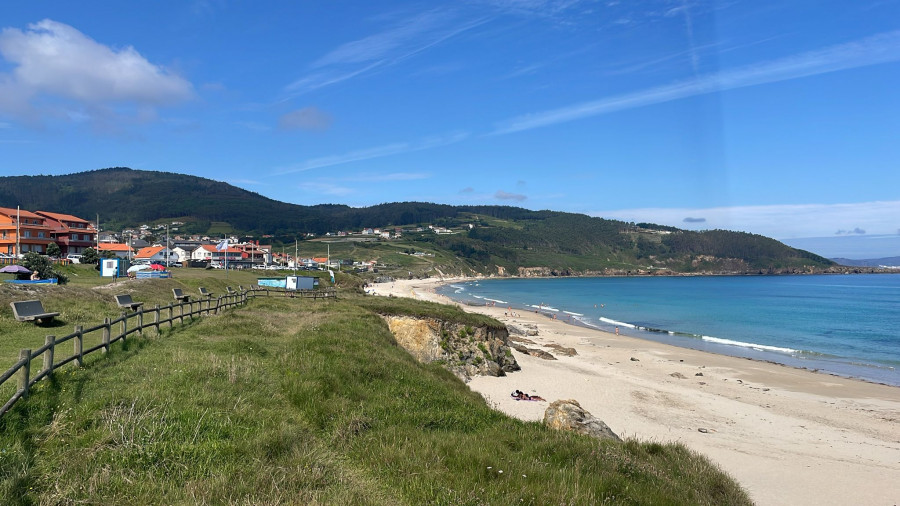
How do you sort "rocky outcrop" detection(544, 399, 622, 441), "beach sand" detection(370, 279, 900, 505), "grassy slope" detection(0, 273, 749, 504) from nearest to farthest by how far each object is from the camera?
1. "grassy slope" detection(0, 273, 749, 504)
2. "rocky outcrop" detection(544, 399, 622, 441)
3. "beach sand" detection(370, 279, 900, 505)

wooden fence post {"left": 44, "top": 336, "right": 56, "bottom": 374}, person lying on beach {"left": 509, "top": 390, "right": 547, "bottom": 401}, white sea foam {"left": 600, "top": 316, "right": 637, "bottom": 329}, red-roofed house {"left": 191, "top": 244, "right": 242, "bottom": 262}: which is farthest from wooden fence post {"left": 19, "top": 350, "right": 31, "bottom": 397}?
red-roofed house {"left": 191, "top": 244, "right": 242, "bottom": 262}

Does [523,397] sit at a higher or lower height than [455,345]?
lower

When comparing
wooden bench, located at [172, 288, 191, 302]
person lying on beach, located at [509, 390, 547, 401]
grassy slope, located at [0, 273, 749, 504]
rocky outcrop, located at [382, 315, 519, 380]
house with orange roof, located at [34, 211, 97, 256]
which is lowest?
person lying on beach, located at [509, 390, 547, 401]

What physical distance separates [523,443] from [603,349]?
3809cm

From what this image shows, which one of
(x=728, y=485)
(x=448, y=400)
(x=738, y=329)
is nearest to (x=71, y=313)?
(x=448, y=400)

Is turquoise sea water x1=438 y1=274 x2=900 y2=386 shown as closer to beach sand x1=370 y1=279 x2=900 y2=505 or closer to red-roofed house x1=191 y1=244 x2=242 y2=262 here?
beach sand x1=370 y1=279 x2=900 y2=505

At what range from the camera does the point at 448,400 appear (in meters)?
12.1

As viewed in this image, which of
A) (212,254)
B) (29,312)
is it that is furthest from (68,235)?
(29,312)

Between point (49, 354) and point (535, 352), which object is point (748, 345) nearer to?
point (535, 352)

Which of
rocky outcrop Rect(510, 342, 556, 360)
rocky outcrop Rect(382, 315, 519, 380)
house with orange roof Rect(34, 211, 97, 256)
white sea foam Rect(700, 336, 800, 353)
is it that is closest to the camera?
rocky outcrop Rect(382, 315, 519, 380)

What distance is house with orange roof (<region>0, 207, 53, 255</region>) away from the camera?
5841cm

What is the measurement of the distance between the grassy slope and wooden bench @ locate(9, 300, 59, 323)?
6.53 meters

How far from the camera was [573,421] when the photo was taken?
44.8ft

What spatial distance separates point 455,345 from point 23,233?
57.3 m
